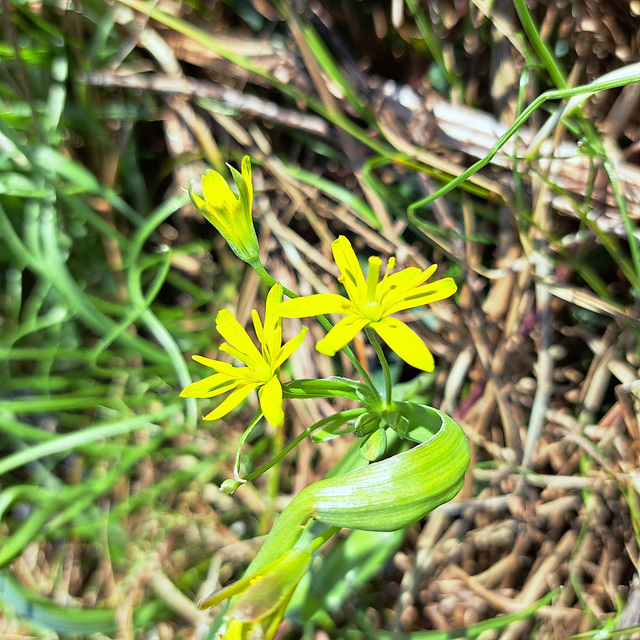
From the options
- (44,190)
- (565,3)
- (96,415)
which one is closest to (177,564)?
(96,415)

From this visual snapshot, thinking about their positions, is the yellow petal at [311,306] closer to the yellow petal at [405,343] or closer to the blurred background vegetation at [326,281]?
the yellow petal at [405,343]

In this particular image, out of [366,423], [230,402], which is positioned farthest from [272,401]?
[366,423]

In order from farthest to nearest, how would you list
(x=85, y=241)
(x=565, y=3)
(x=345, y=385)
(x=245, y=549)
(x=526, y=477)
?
(x=85, y=241) < (x=245, y=549) < (x=526, y=477) < (x=565, y=3) < (x=345, y=385)

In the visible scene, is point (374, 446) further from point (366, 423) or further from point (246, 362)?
point (246, 362)

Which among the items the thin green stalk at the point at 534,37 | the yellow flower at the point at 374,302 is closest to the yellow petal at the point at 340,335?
the yellow flower at the point at 374,302

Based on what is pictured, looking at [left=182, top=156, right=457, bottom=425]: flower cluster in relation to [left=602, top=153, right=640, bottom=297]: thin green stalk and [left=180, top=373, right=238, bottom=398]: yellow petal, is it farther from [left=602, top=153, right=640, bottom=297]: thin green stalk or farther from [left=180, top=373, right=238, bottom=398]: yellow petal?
[left=602, top=153, right=640, bottom=297]: thin green stalk

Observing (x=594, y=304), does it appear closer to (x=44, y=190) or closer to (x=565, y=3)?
(x=565, y=3)

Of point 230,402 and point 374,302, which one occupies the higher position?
point 374,302
